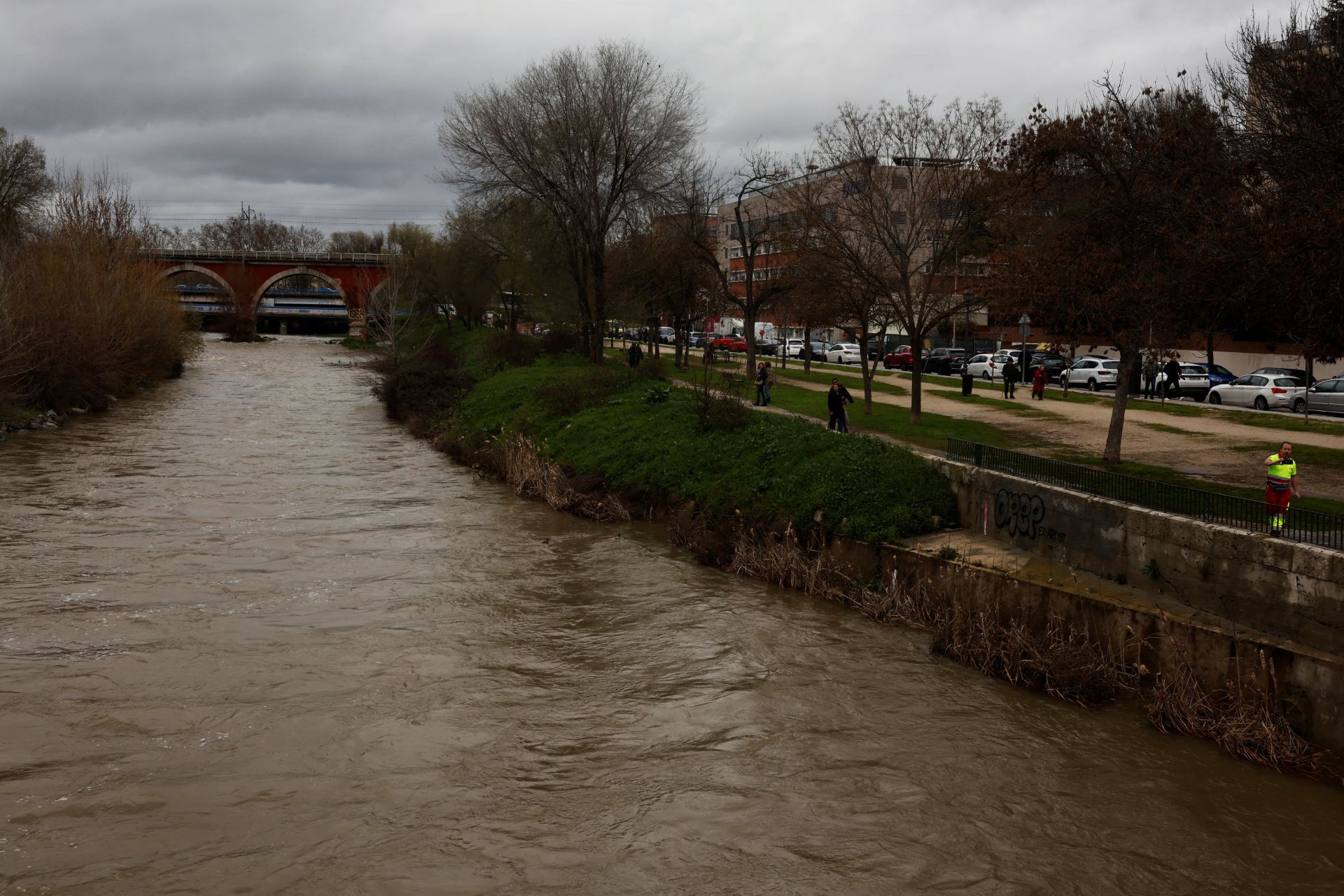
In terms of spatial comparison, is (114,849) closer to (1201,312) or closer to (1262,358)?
(1201,312)

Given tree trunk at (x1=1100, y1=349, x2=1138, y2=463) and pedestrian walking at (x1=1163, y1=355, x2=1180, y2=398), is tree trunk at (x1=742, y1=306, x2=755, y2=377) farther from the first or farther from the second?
tree trunk at (x1=1100, y1=349, x2=1138, y2=463)

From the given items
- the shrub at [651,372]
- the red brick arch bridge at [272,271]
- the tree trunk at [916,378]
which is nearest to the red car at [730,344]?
the shrub at [651,372]

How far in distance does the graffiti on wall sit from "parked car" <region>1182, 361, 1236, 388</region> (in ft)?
91.7

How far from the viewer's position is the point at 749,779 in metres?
10.6

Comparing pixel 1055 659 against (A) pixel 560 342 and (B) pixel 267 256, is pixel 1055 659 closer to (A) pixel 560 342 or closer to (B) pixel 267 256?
(A) pixel 560 342

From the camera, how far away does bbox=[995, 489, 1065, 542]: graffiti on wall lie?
1553 cm

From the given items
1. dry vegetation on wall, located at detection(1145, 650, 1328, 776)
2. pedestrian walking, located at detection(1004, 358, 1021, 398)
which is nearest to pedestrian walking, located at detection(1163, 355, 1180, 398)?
pedestrian walking, located at detection(1004, 358, 1021, 398)

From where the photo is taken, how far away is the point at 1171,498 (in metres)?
13.8

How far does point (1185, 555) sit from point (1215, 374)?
34.3 m

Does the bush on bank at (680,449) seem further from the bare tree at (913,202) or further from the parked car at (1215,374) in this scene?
the parked car at (1215,374)

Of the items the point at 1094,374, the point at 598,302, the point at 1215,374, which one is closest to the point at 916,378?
the point at 598,302

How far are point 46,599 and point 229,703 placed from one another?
17.5 feet

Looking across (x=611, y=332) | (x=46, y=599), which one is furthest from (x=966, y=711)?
(x=611, y=332)

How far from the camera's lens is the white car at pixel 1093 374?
4397 cm
